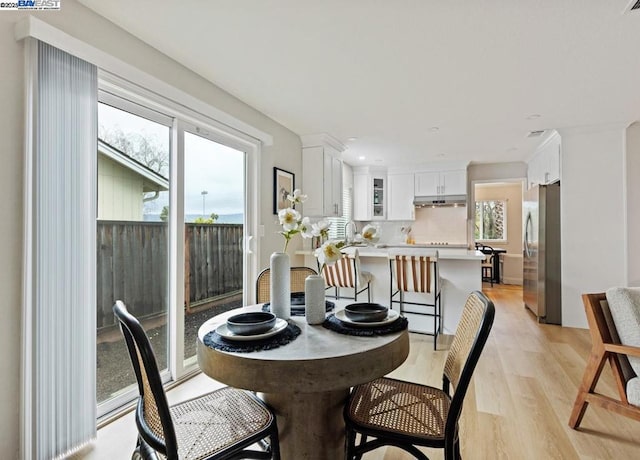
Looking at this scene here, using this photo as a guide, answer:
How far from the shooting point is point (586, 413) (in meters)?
2.12

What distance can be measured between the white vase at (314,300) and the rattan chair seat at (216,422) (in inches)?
16.7

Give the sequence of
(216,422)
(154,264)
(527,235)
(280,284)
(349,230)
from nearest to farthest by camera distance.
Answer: (216,422)
(280,284)
(154,264)
(527,235)
(349,230)

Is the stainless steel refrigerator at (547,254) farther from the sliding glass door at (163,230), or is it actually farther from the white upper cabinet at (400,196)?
the sliding glass door at (163,230)

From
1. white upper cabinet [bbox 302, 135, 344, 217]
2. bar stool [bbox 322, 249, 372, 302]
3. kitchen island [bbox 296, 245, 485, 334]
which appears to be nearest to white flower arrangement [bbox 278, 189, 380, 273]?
bar stool [bbox 322, 249, 372, 302]

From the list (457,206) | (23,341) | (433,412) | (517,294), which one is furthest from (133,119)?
(517,294)

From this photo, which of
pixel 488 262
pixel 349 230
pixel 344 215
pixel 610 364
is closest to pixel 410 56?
pixel 610 364

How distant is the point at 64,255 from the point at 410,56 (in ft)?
7.99

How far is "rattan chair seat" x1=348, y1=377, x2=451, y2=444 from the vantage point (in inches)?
47.6

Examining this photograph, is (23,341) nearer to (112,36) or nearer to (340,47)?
(112,36)

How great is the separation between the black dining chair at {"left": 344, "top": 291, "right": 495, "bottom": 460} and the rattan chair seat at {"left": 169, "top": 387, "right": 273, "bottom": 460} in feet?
1.23

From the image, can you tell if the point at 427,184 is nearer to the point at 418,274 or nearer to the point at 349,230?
the point at 349,230

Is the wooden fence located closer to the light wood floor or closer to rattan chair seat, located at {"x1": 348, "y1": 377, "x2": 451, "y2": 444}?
the light wood floor

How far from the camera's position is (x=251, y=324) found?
4.25 ft

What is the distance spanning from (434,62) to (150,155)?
2177mm
